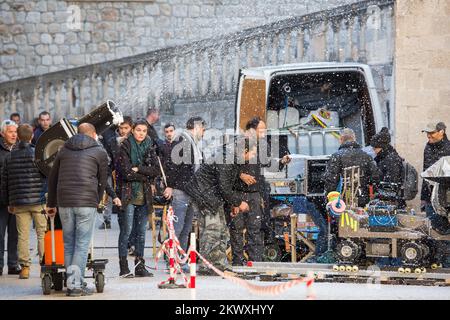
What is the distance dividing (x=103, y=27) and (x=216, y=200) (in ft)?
61.6

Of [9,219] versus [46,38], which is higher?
[46,38]

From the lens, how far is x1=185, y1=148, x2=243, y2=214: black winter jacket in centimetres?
1580

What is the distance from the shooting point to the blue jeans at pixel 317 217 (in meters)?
17.5

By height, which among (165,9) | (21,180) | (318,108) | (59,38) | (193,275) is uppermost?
(165,9)

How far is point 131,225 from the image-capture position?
630 inches

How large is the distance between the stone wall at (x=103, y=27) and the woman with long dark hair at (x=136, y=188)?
58.2 ft

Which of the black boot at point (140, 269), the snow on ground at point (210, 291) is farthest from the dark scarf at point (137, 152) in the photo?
the snow on ground at point (210, 291)

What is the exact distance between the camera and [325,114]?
19.7 metres

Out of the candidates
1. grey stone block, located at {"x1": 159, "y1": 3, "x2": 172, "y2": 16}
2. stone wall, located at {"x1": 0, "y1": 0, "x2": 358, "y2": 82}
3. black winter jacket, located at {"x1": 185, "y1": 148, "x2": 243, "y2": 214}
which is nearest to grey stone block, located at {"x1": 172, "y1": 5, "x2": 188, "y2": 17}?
stone wall, located at {"x1": 0, "y1": 0, "x2": 358, "y2": 82}

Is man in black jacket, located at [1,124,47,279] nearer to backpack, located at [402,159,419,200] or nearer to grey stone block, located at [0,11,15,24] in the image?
backpack, located at [402,159,419,200]

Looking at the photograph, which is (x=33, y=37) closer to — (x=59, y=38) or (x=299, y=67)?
(x=59, y=38)

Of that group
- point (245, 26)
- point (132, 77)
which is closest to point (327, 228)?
point (132, 77)

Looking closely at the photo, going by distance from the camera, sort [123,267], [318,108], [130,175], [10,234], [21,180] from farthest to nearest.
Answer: [318,108], [10,234], [21,180], [130,175], [123,267]

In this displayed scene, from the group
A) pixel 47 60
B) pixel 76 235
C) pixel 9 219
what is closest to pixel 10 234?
pixel 9 219
